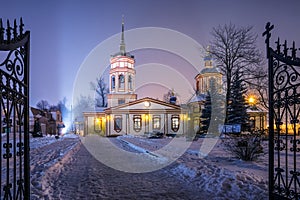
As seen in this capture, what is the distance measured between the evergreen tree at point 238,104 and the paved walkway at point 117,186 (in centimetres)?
1811

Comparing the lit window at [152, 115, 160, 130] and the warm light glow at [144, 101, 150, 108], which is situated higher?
the warm light glow at [144, 101, 150, 108]

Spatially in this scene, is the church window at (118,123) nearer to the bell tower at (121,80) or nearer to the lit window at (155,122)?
the lit window at (155,122)

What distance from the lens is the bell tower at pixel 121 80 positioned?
4878 cm

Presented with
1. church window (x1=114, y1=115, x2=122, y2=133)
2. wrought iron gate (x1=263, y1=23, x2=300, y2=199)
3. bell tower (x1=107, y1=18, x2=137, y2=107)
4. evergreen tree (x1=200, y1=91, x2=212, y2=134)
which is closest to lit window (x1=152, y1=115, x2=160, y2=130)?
church window (x1=114, y1=115, x2=122, y2=133)

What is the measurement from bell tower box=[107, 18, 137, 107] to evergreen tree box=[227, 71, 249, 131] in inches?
914

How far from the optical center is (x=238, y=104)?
93.1ft

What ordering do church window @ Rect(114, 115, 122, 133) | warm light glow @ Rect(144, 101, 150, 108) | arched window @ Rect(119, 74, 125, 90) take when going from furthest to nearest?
arched window @ Rect(119, 74, 125, 90), warm light glow @ Rect(144, 101, 150, 108), church window @ Rect(114, 115, 122, 133)

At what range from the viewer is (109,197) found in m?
6.07

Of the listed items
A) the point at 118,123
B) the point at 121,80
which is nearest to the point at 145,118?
the point at 118,123

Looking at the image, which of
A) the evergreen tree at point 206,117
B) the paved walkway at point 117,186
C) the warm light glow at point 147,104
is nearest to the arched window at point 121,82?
the warm light glow at point 147,104

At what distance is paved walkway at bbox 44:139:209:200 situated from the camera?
615 cm

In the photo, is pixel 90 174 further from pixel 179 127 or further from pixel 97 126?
pixel 97 126

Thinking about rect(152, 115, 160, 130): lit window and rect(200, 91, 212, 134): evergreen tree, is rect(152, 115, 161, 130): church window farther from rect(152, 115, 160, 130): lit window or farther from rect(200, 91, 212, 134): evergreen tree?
rect(200, 91, 212, 134): evergreen tree

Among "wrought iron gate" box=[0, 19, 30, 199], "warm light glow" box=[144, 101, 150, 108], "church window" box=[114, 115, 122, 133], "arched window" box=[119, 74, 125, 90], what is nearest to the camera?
"wrought iron gate" box=[0, 19, 30, 199]
